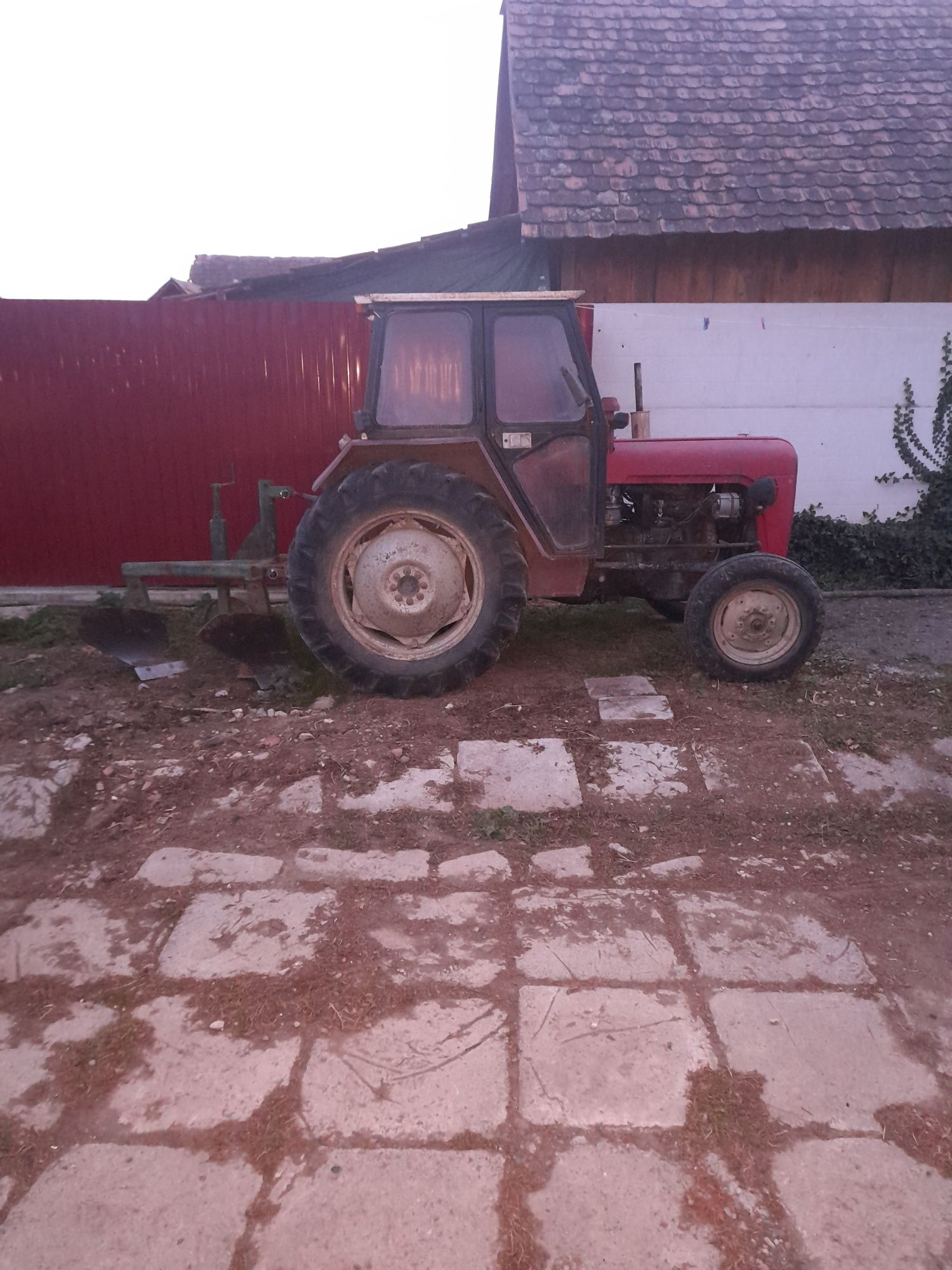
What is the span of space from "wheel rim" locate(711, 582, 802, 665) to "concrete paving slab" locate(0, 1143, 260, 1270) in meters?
3.48

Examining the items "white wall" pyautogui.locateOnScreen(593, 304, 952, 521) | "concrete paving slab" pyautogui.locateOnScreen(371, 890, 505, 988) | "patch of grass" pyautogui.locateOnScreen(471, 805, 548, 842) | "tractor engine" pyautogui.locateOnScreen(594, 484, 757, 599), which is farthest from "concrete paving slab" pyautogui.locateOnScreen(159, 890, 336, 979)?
"white wall" pyautogui.locateOnScreen(593, 304, 952, 521)

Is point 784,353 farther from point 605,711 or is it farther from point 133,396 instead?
point 133,396

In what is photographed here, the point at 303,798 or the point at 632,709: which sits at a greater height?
the point at 632,709

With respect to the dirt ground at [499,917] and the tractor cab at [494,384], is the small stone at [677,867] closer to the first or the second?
the dirt ground at [499,917]

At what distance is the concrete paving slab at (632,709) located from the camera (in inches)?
163

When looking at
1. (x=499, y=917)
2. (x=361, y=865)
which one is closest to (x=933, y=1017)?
(x=499, y=917)

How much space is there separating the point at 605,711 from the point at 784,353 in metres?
5.06

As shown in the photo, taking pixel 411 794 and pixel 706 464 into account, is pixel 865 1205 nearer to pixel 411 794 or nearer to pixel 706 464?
pixel 411 794

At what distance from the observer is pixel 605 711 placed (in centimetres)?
421

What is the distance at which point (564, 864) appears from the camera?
3.07 meters

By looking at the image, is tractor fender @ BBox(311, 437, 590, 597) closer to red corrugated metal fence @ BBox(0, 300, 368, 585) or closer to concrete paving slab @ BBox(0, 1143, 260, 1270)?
red corrugated metal fence @ BBox(0, 300, 368, 585)

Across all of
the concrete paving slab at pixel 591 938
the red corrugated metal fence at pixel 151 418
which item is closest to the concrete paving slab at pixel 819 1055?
the concrete paving slab at pixel 591 938

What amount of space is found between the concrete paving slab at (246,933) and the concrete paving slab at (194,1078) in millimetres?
230

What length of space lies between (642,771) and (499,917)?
1196mm
